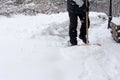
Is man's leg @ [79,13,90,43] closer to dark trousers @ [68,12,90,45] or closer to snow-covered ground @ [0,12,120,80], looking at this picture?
dark trousers @ [68,12,90,45]

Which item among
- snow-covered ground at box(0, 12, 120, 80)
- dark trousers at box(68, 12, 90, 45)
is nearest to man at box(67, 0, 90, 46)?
dark trousers at box(68, 12, 90, 45)

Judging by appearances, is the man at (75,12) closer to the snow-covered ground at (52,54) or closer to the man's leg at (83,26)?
the man's leg at (83,26)

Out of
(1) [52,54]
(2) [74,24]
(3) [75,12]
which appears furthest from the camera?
(2) [74,24]

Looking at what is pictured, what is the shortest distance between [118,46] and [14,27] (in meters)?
2.73

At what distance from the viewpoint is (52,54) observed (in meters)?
4.51

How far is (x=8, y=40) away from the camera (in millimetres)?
5480

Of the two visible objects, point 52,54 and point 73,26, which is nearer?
point 52,54

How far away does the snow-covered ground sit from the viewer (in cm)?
378

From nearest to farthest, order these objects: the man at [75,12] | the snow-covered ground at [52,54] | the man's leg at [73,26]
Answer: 1. the snow-covered ground at [52,54]
2. the man at [75,12]
3. the man's leg at [73,26]

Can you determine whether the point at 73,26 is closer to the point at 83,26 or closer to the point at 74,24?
the point at 74,24

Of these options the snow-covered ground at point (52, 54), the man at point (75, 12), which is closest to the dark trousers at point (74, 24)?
the man at point (75, 12)

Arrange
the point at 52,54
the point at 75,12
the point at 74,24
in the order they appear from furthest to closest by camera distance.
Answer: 1. the point at 74,24
2. the point at 75,12
3. the point at 52,54

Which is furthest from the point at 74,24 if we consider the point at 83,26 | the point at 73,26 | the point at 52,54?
the point at 52,54

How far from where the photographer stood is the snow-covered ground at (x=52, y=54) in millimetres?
3779
